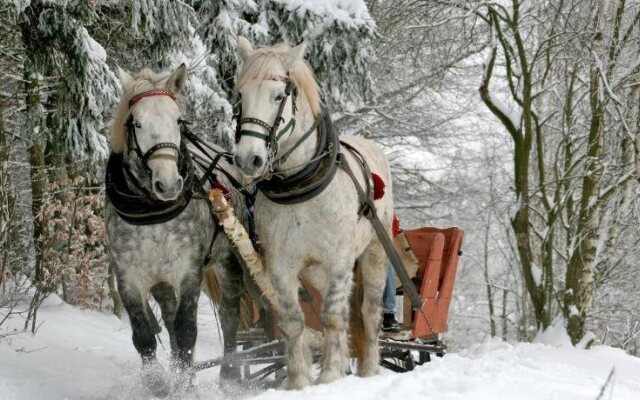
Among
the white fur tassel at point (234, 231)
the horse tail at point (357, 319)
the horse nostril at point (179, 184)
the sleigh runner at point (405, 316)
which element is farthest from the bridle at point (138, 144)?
the horse tail at point (357, 319)

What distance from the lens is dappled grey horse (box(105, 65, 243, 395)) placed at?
174 inches

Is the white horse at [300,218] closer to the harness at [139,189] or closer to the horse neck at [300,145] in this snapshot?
the horse neck at [300,145]

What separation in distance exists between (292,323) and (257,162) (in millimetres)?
1129

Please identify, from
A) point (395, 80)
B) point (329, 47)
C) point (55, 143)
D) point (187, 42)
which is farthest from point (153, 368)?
point (395, 80)

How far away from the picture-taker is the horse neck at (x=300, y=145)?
14.2ft

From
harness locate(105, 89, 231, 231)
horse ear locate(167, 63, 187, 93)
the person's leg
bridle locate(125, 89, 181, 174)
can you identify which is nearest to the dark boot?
the person's leg

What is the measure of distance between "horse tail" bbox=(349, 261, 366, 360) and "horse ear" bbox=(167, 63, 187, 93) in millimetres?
1808

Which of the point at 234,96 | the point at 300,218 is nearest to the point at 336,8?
the point at 234,96

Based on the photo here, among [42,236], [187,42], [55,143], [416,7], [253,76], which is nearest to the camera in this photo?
[253,76]

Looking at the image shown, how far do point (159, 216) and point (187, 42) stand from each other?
380cm

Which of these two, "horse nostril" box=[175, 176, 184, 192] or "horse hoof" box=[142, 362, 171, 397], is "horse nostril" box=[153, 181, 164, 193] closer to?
"horse nostril" box=[175, 176, 184, 192]

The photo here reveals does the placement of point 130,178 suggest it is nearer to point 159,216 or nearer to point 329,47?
point 159,216

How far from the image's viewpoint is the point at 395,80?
14961mm

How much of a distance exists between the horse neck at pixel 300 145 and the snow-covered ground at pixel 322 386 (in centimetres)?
127
